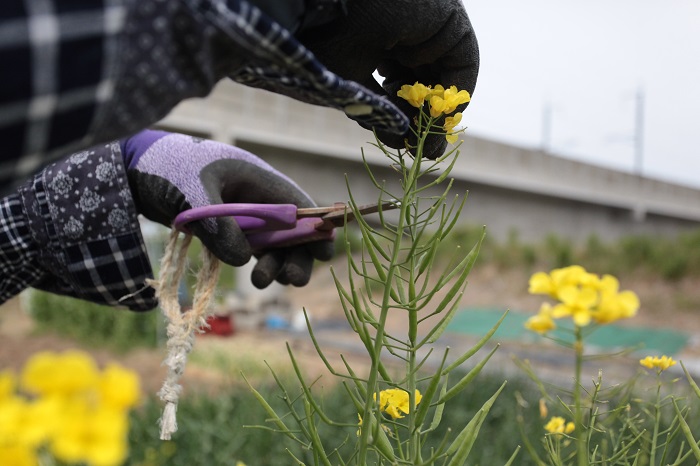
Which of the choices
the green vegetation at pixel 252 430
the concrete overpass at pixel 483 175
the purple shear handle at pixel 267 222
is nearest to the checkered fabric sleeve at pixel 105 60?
the purple shear handle at pixel 267 222

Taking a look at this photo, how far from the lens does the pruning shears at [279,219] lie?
88 cm

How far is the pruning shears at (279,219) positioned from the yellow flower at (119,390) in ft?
2.03

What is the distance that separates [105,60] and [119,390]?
0.26 metres

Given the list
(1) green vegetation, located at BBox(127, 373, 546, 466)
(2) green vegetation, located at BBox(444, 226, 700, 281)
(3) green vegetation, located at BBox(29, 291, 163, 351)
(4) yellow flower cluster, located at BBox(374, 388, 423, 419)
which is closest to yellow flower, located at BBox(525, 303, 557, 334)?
(4) yellow flower cluster, located at BBox(374, 388, 423, 419)

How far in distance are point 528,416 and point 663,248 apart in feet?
31.7

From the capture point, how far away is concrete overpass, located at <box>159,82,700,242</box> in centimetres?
1005

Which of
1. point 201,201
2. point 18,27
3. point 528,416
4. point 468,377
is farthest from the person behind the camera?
point 528,416

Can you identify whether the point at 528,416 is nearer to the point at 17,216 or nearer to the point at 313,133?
the point at 17,216

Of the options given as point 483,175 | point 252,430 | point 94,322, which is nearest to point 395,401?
point 252,430

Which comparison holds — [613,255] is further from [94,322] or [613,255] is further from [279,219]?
[279,219]

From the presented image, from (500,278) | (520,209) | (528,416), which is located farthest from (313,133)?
(528,416)

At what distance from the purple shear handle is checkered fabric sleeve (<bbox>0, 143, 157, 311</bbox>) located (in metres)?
0.09

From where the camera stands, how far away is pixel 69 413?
20 cm

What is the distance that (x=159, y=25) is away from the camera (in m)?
0.41
